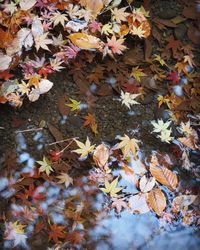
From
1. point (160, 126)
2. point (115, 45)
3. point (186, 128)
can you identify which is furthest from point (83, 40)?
point (186, 128)

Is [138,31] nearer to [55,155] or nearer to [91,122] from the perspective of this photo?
[91,122]

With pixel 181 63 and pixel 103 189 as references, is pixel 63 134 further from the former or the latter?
pixel 181 63

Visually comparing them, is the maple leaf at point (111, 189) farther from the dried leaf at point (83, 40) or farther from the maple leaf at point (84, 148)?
the dried leaf at point (83, 40)

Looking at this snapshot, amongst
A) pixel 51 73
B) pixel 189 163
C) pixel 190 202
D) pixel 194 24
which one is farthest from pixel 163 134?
pixel 194 24

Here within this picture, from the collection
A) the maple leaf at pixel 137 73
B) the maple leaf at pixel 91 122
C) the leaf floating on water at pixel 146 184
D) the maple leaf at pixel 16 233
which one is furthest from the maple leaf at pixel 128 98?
the maple leaf at pixel 16 233

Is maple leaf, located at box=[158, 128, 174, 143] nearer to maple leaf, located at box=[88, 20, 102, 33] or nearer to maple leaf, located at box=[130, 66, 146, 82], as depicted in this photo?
maple leaf, located at box=[130, 66, 146, 82]
